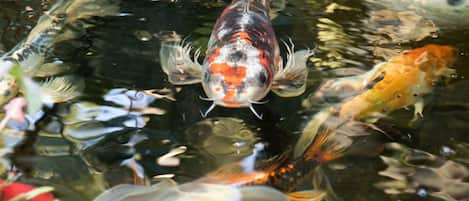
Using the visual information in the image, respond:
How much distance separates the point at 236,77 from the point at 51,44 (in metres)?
0.59

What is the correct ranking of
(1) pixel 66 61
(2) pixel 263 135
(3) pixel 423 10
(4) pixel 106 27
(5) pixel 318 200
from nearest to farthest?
(5) pixel 318 200 → (2) pixel 263 135 → (1) pixel 66 61 → (4) pixel 106 27 → (3) pixel 423 10

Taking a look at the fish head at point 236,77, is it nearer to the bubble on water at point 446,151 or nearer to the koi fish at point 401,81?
the koi fish at point 401,81

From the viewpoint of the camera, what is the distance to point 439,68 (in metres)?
1.35

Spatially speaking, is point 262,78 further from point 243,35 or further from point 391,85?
point 391,85

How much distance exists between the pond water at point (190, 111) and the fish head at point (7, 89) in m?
0.09

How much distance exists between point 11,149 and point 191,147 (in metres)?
0.35

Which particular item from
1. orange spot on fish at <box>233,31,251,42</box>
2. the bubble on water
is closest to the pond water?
the bubble on water

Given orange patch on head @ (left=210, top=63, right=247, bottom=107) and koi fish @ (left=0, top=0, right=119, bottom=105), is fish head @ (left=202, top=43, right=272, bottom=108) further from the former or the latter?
koi fish @ (left=0, top=0, right=119, bottom=105)

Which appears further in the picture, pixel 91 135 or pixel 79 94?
pixel 79 94

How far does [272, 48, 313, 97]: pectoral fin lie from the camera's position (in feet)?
4.18

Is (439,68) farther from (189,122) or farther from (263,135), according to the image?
(189,122)

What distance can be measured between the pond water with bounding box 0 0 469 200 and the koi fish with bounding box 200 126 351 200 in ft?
0.06

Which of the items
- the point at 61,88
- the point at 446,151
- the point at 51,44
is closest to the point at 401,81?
the point at 446,151

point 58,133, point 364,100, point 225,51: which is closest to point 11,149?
point 58,133
